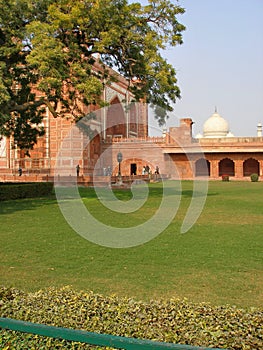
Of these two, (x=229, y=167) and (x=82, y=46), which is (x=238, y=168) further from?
(x=82, y=46)

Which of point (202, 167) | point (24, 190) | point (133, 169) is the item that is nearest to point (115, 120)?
point (133, 169)

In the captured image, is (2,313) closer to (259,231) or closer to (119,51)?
(259,231)

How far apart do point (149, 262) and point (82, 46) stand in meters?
10.1

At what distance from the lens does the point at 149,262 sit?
5566 millimetres

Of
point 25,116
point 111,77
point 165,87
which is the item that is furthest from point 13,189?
point 165,87

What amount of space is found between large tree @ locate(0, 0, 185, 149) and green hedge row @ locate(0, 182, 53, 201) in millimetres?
2421

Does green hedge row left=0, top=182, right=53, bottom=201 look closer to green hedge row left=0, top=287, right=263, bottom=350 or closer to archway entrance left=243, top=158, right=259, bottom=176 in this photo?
green hedge row left=0, top=287, right=263, bottom=350

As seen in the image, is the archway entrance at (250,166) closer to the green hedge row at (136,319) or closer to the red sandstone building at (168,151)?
the red sandstone building at (168,151)

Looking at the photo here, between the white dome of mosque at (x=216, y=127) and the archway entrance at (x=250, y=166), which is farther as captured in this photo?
the white dome of mosque at (x=216, y=127)

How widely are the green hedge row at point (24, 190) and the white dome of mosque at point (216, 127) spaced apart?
26.0m

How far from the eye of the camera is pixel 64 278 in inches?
189

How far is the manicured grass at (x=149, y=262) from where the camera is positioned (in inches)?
172

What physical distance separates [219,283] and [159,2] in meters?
11.3

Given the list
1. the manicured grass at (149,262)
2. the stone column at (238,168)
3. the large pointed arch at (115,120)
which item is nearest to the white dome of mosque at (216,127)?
the stone column at (238,168)
